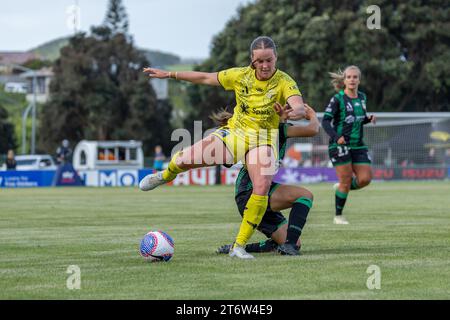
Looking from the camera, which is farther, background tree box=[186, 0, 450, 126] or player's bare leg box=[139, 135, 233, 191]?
background tree box=[186, 0, 450, 126]

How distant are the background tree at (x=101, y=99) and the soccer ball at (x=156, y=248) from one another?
65597 mm

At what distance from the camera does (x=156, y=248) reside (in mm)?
9086

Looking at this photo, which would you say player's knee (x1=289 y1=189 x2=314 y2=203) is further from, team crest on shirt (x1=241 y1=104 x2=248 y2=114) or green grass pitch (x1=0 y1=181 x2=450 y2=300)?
team crest on shirt (x1=241 y1=104 x2=248 y2=114)

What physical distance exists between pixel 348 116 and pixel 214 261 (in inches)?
259

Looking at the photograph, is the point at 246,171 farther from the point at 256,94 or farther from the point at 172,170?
the point at 256,94

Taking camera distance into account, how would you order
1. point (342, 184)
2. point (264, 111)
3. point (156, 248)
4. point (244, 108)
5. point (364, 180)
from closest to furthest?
1. point (156, 248)
2. point (264, 111)
3. point (244, 108)
4. point (364, 180)
5. point (342, 184)

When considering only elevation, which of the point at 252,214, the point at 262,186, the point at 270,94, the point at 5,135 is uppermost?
the point at 270,94

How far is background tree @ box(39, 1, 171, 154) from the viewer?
74.7 metres

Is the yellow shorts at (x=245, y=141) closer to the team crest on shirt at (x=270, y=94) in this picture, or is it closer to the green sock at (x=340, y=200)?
the team crest on shirt at (x=270, y=94)

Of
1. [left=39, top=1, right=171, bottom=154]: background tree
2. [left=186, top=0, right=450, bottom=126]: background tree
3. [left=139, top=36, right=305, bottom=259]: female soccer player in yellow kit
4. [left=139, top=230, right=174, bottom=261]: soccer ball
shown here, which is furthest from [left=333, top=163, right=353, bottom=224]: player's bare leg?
[left=39, top=1, right=171, bottom=154]: background tree

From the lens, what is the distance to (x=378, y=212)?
61.4ft

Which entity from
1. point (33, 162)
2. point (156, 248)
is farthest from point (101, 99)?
point (156, 248)

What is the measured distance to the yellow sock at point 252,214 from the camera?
9.42 m

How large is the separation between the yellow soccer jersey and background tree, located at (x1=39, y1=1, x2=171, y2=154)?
6514 cm
